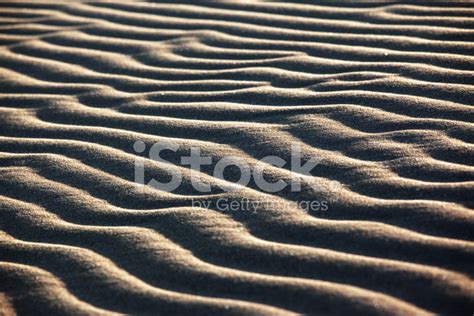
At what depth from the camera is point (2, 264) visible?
2051mm

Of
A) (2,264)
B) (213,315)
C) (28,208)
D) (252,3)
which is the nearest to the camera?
(213,315)

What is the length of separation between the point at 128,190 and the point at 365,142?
3.60ft

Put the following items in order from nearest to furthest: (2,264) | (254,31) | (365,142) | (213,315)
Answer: (213,315) < (2,264) < (365,142) < (254,31)

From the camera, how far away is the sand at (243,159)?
1854mm

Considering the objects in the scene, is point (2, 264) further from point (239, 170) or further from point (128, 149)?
point (239, 170)

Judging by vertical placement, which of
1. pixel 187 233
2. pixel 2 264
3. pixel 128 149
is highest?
pixel 128 149

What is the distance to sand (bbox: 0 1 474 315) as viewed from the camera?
185 cm

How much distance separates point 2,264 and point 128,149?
0.80 metres

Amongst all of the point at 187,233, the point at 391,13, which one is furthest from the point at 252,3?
the point at 187,233

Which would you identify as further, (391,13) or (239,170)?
(391,13)

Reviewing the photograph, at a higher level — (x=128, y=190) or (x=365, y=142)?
(x=365, y=142)

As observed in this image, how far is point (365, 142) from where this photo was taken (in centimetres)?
245

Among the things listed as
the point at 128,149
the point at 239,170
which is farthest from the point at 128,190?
the point at 239,170

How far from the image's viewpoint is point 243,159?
96.0 inches
